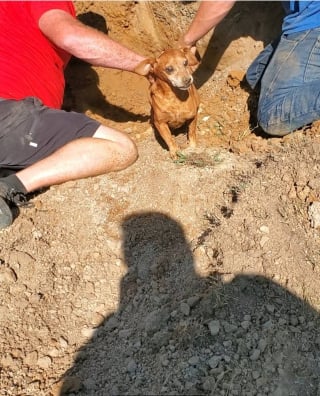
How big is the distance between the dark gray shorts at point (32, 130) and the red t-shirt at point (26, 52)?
7.9 inches

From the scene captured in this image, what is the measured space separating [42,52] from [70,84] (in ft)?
5.18

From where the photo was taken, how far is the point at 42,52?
365cm

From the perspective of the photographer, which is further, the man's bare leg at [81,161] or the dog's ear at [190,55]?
the dog's ear at [190,55]

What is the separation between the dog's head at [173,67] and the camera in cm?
343

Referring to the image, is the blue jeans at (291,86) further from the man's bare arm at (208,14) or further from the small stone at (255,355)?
Result: the small stone at (255,355)

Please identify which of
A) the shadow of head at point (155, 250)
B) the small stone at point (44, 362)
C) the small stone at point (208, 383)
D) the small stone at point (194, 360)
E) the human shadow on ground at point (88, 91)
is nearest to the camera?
the small stone at point (208, 383)

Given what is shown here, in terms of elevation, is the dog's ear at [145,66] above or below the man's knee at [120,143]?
above

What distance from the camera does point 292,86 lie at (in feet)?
12.1

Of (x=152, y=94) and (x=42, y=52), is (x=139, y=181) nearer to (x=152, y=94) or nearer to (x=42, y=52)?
(x=152, y=94)

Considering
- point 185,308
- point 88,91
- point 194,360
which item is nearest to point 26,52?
point 88,91

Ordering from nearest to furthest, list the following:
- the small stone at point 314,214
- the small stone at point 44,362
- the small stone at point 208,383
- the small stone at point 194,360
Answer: the small stone at point 208,383, the small stone at point 194,360, the small stone at point 44,362, the small stone at point 314,214

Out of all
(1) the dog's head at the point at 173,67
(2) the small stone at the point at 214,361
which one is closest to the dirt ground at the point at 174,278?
(2) the small stone at the point at 214,361

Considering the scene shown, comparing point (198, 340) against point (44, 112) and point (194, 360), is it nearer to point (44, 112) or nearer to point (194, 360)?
point (194, 360)

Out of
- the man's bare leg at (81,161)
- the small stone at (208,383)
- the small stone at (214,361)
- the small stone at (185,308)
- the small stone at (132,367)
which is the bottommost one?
the small stone at (214,361)
